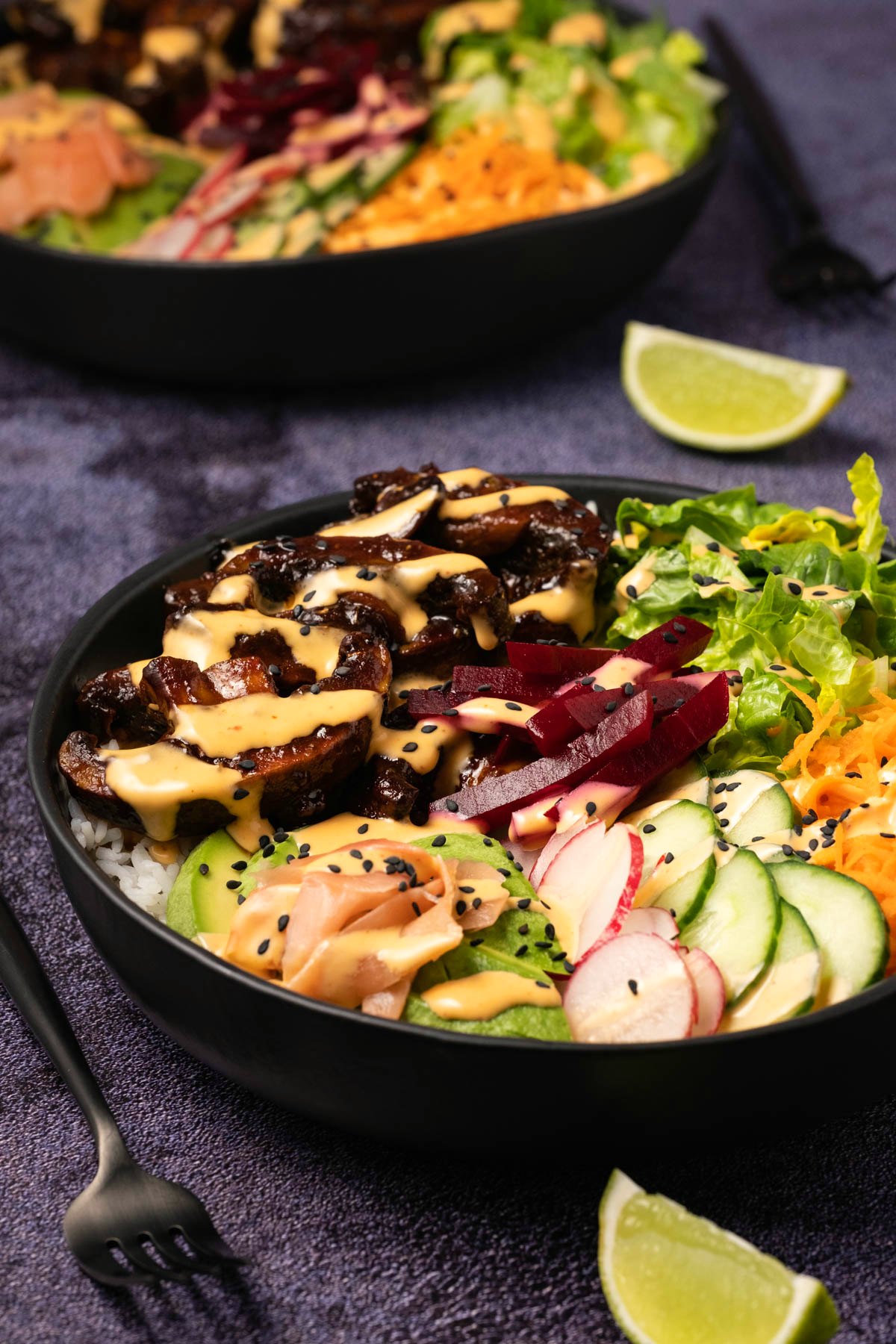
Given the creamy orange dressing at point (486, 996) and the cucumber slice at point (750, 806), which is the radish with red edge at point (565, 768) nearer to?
the cucumber slice at point (750, 806)

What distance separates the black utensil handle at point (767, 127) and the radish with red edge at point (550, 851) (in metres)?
3.70

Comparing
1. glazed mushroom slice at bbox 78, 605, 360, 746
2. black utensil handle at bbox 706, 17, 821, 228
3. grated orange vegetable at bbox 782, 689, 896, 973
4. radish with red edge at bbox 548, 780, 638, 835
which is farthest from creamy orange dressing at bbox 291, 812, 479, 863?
black utensil handle at bbox 706, 17, 821, 228

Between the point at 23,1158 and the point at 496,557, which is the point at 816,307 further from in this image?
the point at 23,1158

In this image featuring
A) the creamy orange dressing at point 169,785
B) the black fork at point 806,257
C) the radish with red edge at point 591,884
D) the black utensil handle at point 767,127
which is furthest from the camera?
the black utensil handle at point 767,127

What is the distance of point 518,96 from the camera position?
493 cm

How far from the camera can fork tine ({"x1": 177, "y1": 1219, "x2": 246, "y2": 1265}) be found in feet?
6.45

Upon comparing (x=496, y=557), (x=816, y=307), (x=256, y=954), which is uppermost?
(x=256, y=954)

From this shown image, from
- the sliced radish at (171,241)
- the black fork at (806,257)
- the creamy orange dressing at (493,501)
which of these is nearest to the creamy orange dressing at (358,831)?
the creamy orange dressing at (493,501)

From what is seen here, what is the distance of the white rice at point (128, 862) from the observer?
2.46 metres

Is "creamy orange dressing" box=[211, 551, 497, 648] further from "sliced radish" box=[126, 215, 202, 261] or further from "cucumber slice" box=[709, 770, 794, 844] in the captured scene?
"sliced radish" box=[126, 215, 202, 261]

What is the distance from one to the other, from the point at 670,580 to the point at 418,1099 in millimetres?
1357

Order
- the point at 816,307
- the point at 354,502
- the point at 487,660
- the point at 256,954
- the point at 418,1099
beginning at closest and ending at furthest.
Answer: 1. the point at 418,1099
2. the point at 256,954
3. the point at 487,660
4. the point at 354,502
5. the point at 816,307

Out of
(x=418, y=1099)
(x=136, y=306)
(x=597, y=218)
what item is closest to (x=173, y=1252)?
(x=418, y=1099)

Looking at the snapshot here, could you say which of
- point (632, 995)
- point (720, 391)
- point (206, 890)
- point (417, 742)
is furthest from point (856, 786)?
point (720, 391)
